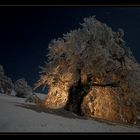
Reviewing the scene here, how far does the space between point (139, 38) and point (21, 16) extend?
1765 millimetres

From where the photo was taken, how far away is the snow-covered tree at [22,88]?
6.26m

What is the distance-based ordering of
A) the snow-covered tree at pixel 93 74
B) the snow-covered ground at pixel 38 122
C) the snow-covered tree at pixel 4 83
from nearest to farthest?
the snow-covered ground at pixel 38 122 < the snow-covered tree at pixel 4 83 < the snow-covered tree at pixel 93 74

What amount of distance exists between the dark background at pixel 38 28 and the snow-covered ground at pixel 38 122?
0.42 meters

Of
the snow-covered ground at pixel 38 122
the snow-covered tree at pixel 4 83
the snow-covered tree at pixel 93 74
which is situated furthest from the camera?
the snow-covered tree at pixel 93 74

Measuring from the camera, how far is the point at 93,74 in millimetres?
6449

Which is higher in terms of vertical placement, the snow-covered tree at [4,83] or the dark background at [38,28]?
the dark background at [38,28]

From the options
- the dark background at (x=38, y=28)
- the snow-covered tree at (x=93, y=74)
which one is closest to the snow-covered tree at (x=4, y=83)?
the dark background at (x=38, y=28)

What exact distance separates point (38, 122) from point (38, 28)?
4.53ft

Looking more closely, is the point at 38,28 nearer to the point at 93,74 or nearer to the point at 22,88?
the point at 22,88

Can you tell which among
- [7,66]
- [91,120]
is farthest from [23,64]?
[91,120]

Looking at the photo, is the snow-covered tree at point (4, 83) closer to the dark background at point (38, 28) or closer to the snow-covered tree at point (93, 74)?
the dark background at point (38, 28)

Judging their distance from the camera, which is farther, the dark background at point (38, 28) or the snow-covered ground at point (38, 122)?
the dark background at point (38, 28)

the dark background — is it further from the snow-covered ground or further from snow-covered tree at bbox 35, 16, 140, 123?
the snow-covered ground

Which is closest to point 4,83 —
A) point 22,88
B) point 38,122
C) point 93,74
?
point 22,88
